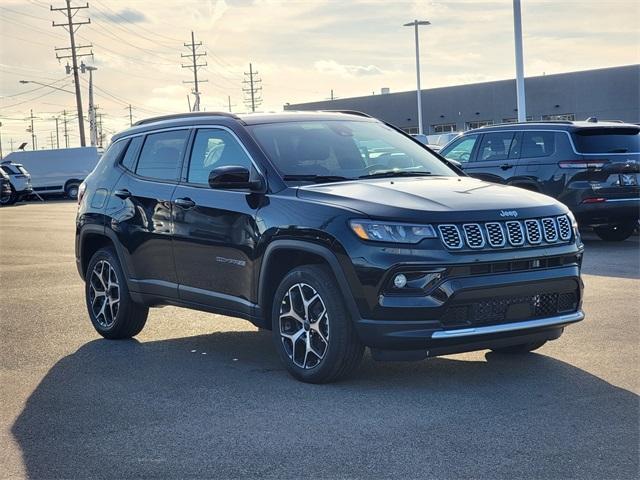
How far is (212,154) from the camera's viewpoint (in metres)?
7.15

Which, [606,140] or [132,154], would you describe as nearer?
[132,154]

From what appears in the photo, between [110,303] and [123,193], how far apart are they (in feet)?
3.09

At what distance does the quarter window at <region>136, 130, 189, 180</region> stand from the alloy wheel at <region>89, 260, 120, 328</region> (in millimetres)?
920

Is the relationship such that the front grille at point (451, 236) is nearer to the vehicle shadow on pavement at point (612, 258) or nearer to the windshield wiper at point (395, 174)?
the windshield wiper at point (395, 174)

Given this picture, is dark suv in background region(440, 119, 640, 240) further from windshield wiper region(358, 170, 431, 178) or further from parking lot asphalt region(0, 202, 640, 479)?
windshield wiper region(358, 170, 431, 178)

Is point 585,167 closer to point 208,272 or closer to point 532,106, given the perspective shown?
point 208,272

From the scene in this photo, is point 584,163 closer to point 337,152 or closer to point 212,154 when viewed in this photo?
point 337,152

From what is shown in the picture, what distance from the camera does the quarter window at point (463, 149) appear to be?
15008 mm

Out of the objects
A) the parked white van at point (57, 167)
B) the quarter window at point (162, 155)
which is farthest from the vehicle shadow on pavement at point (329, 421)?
the parked white van at point (57, 167)

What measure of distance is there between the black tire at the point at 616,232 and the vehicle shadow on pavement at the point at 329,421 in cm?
829

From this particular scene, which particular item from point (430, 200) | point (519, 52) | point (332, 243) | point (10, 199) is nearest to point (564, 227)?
point (430, 200)

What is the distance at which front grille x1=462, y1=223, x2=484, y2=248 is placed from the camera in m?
5.65

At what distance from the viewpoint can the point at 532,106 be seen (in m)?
58.9

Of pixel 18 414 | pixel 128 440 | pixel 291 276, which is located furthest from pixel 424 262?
pixel 18 414
